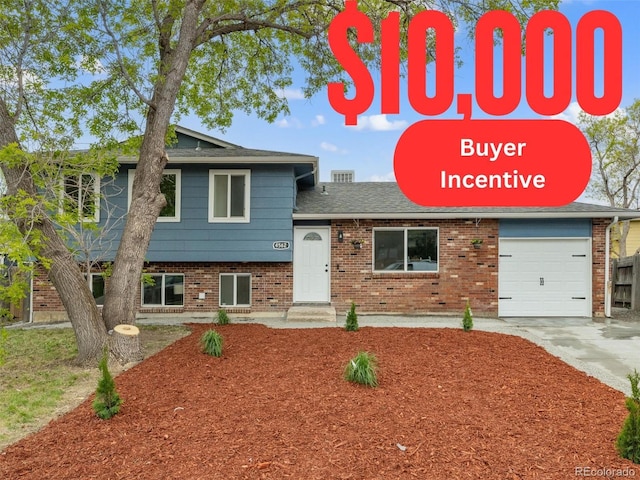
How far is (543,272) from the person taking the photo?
10.6 m

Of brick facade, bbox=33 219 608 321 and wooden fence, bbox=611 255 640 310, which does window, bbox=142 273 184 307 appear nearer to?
brick facade, bbox=33 219 608 321

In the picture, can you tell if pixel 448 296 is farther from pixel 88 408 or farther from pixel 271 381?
pixel 88 408

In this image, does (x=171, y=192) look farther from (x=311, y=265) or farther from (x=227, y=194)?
(x=311, y=265)

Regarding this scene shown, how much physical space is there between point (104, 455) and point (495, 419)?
3.22 meters

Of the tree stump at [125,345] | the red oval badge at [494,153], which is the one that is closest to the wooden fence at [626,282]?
the red oval badge at [494,153]

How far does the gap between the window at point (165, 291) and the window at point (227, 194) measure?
6.13 ft

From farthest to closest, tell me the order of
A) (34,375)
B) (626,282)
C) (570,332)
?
(626,282) < (570,332) < (34,375)

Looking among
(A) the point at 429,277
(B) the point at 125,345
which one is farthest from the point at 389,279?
(B) the point at 125,345

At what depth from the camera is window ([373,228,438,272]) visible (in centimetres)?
1050

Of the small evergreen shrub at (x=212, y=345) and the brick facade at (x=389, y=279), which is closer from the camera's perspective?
the small evergreen shrub at (x=212, y=345)

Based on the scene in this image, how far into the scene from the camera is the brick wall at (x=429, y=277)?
10430 millimetres

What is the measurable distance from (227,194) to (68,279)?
4.64 m

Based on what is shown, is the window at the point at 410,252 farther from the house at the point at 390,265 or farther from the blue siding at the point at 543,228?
the blue siding at the point at 543,228

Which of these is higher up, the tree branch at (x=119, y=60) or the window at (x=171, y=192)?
→ the tree branch at (x=119, y=60)
